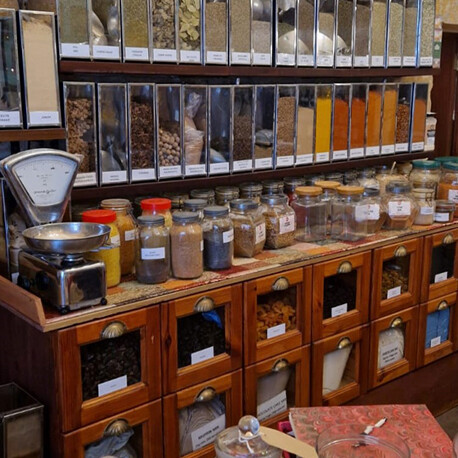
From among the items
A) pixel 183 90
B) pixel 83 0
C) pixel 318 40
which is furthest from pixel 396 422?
pixel 318 40

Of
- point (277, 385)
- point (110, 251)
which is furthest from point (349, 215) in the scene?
point (110, 251)

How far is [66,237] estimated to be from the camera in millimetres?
1945

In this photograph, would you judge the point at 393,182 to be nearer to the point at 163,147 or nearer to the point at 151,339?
the point at 163,147

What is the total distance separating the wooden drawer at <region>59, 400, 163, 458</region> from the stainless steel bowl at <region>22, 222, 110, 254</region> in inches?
21.6

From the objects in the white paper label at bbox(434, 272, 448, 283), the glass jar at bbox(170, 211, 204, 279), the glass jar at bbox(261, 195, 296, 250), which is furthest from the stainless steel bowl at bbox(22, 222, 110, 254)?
the white paper label at bbox(434, 272, 448, 283)

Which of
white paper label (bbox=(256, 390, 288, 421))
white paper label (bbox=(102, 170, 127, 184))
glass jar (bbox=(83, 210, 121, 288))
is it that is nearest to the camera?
glass jar (bbox=(83, 210, 121, 288))

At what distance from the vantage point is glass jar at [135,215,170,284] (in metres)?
2.13

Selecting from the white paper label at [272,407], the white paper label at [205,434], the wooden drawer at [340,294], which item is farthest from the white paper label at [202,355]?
the wooden drawer at [340,294]

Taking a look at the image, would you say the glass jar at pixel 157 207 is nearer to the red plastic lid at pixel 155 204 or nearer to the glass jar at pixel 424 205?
the red plastic lid at pixel 155 204

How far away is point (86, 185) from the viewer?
2291 mm

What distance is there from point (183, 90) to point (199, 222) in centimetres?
55

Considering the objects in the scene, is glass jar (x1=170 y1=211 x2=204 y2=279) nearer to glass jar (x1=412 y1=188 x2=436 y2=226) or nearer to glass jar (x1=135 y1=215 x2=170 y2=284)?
glass jar (x1=135 y1=215 x2=170 y2=284)

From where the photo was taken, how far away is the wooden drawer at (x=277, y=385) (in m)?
2.40

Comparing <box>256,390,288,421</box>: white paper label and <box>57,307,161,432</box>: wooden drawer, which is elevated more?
<box>57,307,161,432</box>: wooden drawer
